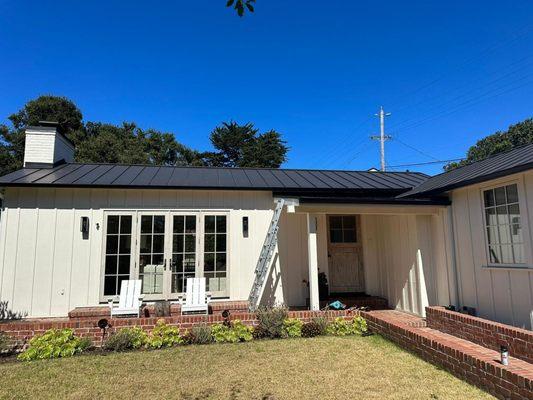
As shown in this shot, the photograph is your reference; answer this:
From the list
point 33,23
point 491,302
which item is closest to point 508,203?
point 491,302

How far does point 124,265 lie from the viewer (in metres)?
7.78

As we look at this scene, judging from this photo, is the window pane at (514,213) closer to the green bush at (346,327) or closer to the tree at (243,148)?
the green bush at (346,327)

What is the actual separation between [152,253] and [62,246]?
6.28 feet

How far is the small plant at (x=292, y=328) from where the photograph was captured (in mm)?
6348

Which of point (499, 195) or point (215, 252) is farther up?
point (499, 195)

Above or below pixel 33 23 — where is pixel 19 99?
above

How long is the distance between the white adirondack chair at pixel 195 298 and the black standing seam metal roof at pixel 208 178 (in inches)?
86.5

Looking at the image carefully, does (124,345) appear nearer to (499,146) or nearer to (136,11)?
(136,11)

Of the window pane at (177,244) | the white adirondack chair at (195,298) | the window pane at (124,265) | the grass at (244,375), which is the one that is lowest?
the grass at (244,375)

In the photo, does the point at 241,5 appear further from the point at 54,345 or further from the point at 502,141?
the point at 502,141

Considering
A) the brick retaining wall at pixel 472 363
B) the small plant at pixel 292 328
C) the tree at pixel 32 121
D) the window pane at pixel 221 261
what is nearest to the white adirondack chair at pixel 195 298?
the window pane at pixel 221 261

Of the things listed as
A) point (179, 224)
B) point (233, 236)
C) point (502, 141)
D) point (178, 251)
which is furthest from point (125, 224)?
point (502, 141)

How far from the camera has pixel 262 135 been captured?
3688cm

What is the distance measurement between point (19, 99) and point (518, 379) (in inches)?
1359
